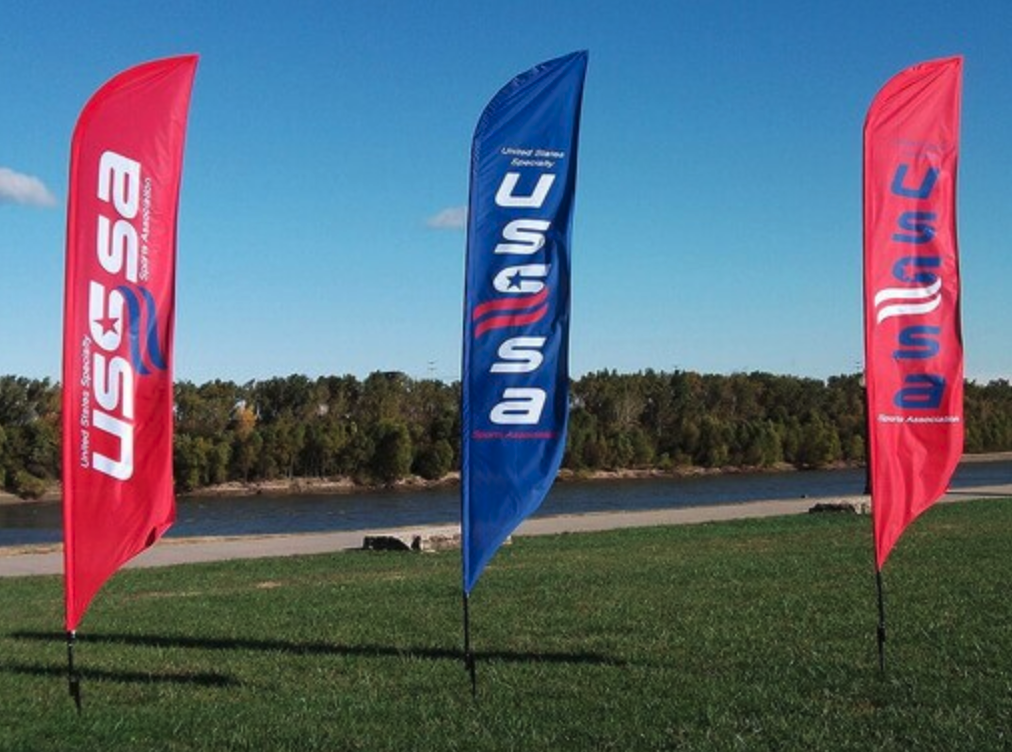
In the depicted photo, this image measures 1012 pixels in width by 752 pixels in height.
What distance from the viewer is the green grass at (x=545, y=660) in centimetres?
710

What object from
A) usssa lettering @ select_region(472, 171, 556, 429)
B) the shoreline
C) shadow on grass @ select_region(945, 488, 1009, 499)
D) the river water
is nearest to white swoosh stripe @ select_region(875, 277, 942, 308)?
usssa lettering @ select_region(472, 171, 556, 429)

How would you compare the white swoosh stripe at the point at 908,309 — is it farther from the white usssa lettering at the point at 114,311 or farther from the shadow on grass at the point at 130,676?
the shadow on grass at the point at 130,676

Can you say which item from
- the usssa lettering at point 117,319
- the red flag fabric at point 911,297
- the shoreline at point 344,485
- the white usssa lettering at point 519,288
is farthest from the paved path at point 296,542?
the shoreline at point 344,485

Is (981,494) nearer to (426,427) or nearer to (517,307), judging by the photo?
(517,307)

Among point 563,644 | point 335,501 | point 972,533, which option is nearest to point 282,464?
point 335,501

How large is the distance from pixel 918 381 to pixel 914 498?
79 cm

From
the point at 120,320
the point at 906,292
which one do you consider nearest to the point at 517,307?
the point at 120,320

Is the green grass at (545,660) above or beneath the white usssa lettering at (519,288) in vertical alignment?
beneath

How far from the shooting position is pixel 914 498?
8.82 m

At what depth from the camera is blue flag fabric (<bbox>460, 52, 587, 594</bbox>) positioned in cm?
823

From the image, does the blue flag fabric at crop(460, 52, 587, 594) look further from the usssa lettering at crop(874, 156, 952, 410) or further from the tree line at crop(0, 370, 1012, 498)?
the tree line at crop(0, 370, 1012, 498)

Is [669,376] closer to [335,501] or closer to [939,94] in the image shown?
[335,501]

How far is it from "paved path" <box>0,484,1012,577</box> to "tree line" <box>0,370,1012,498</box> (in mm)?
41364

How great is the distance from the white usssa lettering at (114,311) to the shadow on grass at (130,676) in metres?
1.94
